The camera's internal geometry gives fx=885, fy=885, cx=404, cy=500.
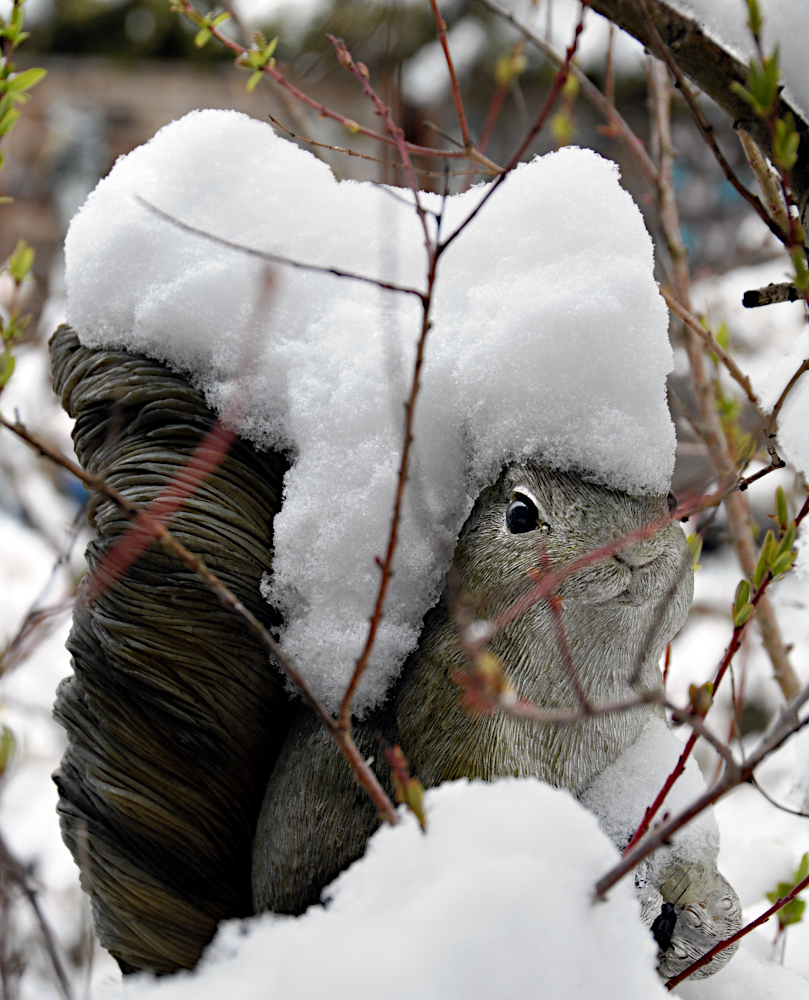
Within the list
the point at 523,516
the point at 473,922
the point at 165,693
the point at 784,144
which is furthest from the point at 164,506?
the point at 784,144

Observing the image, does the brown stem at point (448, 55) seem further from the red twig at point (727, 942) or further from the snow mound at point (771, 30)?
the red twig at point (727, 942)

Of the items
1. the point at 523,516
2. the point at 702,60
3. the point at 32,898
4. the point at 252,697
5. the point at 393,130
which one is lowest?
the point at 252,697

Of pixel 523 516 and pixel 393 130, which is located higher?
pixel 393 130

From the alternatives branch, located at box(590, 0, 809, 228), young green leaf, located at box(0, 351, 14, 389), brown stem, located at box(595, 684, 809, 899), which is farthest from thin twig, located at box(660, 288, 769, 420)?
young green leaf, located at box(0, 351, 14, 389)

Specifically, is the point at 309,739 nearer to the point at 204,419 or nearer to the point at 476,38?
the point at 204,419

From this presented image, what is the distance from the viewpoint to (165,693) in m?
0.71

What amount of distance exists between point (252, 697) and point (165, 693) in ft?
0.24

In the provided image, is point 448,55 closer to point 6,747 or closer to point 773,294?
point 773,294

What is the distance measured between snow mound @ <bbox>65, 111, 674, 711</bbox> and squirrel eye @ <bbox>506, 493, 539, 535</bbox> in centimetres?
4

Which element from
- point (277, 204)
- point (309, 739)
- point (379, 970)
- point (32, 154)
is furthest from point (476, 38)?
point (379, 970)

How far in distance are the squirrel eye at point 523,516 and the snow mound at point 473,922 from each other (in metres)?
0.22

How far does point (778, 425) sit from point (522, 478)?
19cm

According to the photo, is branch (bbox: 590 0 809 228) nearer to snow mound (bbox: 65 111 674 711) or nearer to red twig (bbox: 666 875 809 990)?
snow mound (bbox: 65 111 674 711)

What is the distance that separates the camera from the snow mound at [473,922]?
1.53 ft
